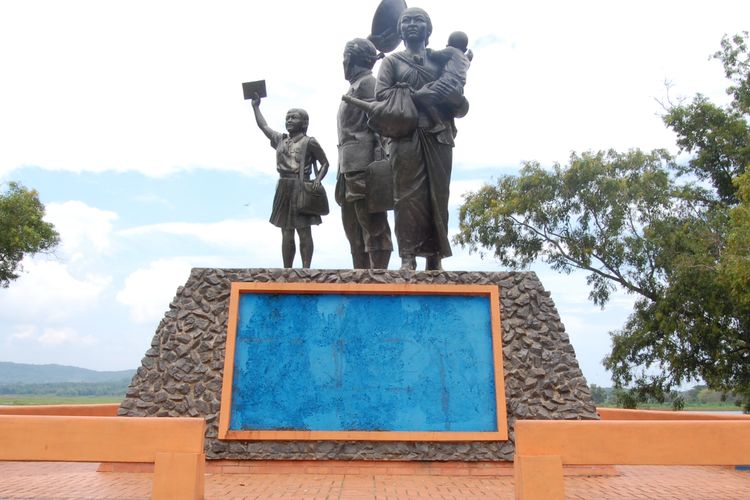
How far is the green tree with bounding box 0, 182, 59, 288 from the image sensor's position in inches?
640

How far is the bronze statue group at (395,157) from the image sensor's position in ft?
21.5

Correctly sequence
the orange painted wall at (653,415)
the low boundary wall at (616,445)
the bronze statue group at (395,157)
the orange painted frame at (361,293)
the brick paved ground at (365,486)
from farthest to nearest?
the orange painted wall at (653,415) → the bronze statue group at (395,157) → the orange painted frame at (361,293) → the brick paved ground at (365,486) → the low boundary wall at (616,445)

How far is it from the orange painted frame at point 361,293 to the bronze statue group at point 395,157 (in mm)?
738

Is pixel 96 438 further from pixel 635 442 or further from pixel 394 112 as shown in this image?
pixel 394 112

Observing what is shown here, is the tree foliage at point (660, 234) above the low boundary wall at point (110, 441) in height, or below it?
above

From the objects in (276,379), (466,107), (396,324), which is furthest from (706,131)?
(276,379)

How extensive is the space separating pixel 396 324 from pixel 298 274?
106 cm

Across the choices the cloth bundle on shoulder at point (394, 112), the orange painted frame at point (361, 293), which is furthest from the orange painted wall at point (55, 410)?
the cloth bundle on shoulder at point (394, 112)

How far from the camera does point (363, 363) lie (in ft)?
18.8

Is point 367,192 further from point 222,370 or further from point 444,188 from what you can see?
point 222,370

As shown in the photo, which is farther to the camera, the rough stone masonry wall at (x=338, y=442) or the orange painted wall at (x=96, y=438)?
the rough stone masonry wall at (x=338, y=442)

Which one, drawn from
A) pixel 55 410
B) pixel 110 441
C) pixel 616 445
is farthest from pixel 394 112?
pixel 55 410

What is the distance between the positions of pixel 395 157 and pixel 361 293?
5.23ft

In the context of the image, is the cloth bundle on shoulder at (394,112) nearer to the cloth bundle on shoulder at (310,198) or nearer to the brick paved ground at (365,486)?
the cloth bundle on shoulder at (310,198)
